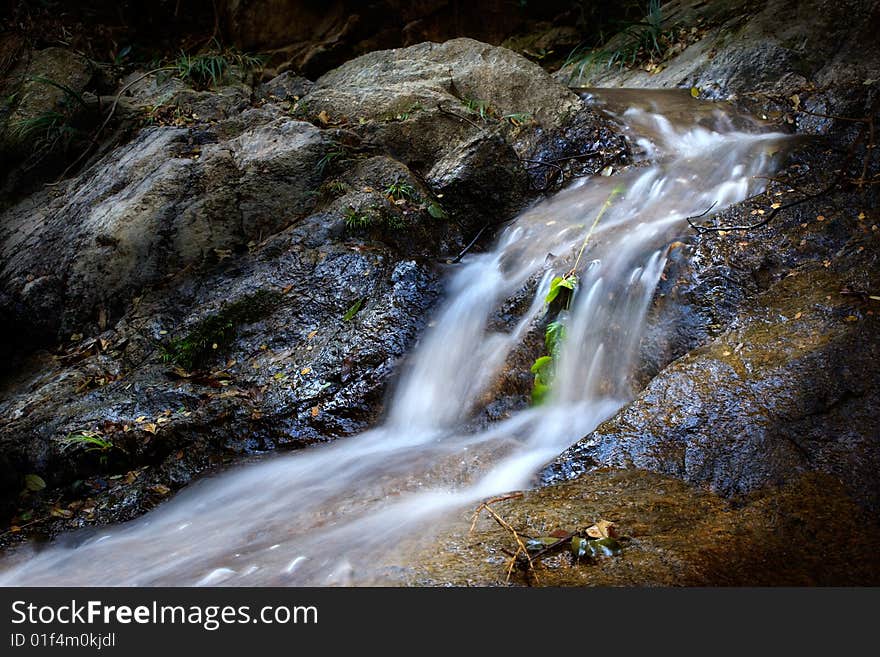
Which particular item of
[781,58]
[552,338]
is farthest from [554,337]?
[781,58]

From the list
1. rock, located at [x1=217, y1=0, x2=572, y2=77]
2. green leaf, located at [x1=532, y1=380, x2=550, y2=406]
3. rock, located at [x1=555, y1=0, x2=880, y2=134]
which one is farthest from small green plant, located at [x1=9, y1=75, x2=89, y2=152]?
rock, located at [x1=555, y1=0, x2=880, y2=134]

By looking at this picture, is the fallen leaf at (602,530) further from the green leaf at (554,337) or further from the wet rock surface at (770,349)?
the green leaf at (554,337)

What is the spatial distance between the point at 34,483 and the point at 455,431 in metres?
2.38

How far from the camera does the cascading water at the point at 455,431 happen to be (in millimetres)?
2590

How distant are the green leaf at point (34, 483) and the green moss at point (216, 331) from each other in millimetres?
1002

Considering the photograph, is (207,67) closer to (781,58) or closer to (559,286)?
(559,286)

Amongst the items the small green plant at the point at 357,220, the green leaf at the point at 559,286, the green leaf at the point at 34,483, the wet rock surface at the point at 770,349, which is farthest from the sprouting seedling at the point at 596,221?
the green leaf at the point at 34,483

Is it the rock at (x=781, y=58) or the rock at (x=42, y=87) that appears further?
the rock at (x=42, y=87)

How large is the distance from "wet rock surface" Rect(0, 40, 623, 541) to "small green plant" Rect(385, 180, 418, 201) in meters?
0.01

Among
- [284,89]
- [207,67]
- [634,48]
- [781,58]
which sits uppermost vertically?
[207,67]

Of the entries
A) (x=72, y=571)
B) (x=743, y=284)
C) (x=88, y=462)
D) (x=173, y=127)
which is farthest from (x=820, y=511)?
(x=173, y=127)

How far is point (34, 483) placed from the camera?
11.1 ft

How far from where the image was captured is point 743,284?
345 centimetres

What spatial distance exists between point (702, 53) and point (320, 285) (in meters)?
5.51
